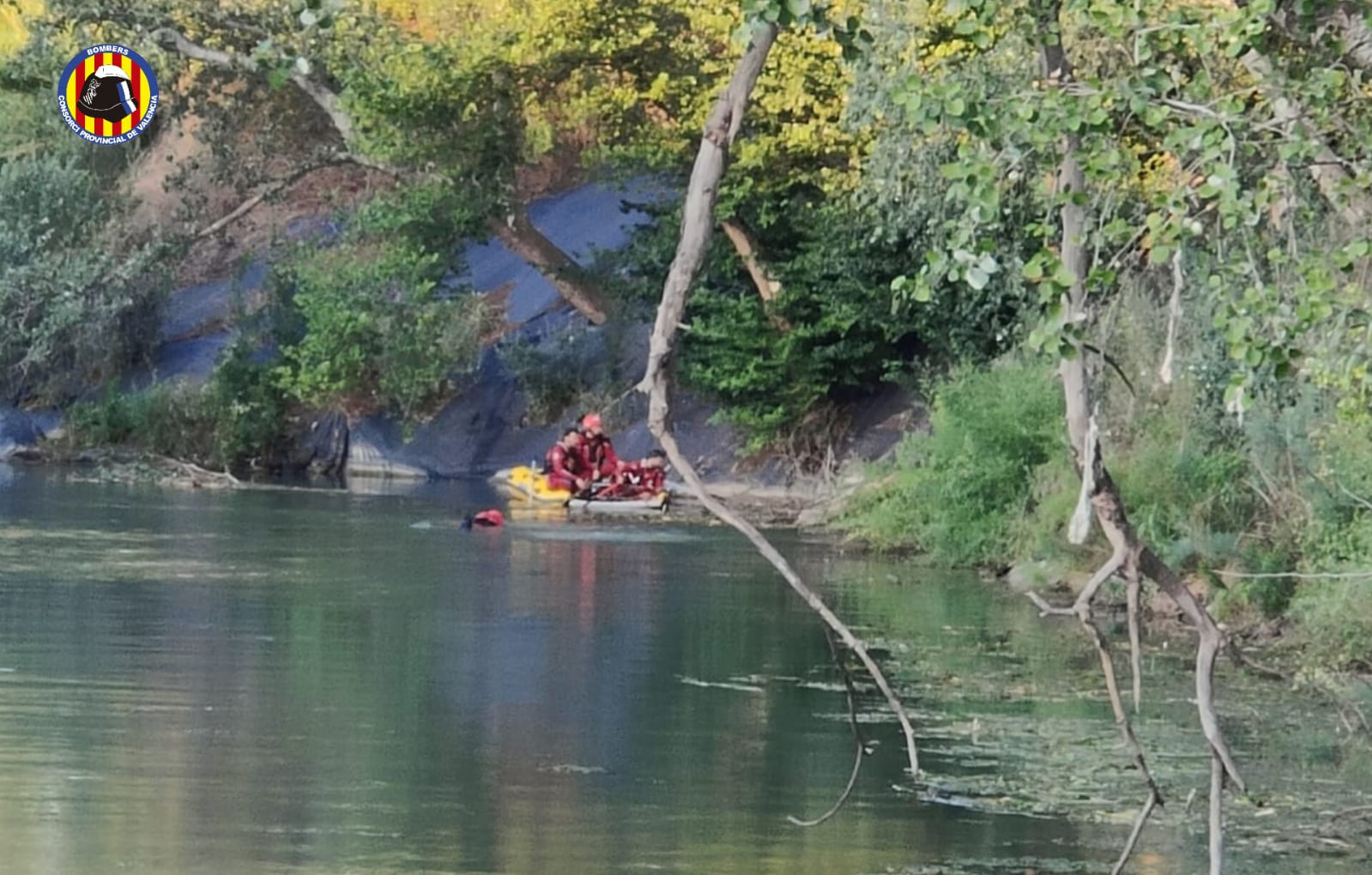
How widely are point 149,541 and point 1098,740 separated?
1471cm

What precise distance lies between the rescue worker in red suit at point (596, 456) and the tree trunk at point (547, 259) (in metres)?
7.25

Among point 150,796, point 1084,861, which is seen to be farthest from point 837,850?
point 150,796

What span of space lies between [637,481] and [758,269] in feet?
16.9

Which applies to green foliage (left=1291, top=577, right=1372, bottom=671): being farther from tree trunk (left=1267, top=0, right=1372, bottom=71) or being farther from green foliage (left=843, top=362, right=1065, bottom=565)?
green foliage (left=843, top=362, right=1065, bottom=565)

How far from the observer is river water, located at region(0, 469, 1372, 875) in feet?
38.2

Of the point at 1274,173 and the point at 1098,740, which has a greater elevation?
the point at 1274,173

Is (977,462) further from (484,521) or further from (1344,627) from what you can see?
(1344,627)

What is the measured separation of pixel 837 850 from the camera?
38.8ft

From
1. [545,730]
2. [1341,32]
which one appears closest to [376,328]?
[545,730]

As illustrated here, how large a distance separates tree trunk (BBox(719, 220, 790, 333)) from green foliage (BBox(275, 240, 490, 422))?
501cm

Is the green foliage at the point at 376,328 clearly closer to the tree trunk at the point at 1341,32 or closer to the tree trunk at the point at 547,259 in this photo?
the tree trunk at the point at 547,259

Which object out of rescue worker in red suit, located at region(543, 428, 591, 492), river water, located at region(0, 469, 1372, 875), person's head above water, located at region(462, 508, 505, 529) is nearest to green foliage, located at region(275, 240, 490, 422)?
rescue worker in red suit, located at region(543, 428, 591, 492)

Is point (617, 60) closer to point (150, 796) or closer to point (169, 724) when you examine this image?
point (169, 724)

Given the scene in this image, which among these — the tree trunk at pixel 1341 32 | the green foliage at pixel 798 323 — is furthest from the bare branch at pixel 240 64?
the tree trunk at pixel 1341 32
